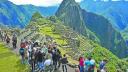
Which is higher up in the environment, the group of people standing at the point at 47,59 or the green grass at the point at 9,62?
the group of people standing at the point at 47,59

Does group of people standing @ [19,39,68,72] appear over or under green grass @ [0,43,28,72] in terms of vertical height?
over

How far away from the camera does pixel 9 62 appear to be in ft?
199

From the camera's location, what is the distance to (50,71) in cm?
4766

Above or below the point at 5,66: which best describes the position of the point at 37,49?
above

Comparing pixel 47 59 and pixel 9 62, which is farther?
pixel 9 62

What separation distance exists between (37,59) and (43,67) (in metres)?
1.24

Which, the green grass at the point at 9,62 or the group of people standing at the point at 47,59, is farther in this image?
the green grass at the point at 9,62

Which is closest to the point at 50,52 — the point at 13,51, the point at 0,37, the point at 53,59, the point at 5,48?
→ the point at 53,59

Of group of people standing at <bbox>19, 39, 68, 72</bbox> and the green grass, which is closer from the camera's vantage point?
group of people standing at <bbox>19, 39, 68, 72</bbox>

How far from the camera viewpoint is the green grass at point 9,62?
54438 mm

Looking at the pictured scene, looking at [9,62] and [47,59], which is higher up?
[47,59]

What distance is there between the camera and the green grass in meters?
54.4

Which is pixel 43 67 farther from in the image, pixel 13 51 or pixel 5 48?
pixel 5 48

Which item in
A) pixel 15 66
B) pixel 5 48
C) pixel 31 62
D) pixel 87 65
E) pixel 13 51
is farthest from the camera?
pixel 5 48
